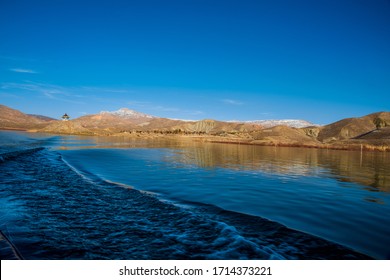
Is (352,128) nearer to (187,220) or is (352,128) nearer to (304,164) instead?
(304,164)

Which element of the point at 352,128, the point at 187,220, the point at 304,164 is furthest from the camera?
the point at 352,128

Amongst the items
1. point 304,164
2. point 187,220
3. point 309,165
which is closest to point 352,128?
point 304,164

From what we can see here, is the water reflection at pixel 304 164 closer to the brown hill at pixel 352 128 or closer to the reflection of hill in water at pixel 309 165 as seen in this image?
the reflection of hill in water at pixel 309 165

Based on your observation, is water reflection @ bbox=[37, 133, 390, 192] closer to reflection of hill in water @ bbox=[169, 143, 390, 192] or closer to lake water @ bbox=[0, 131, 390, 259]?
reflection of hill in water @ bbox=[169, 143, 390, 192]

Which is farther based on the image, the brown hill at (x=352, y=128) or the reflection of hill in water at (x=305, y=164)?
the brown hill at (x=352, y=128)

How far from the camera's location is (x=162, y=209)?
10.8 metres

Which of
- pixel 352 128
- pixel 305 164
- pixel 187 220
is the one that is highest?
pixel 352 128

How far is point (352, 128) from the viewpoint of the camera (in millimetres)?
156750

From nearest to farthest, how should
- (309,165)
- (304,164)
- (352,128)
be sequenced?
(309,165) < (304,164) < (352,128)

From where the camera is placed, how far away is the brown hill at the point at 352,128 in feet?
486

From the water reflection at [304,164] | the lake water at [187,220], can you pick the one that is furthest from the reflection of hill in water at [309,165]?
the lake water at [187,220]
